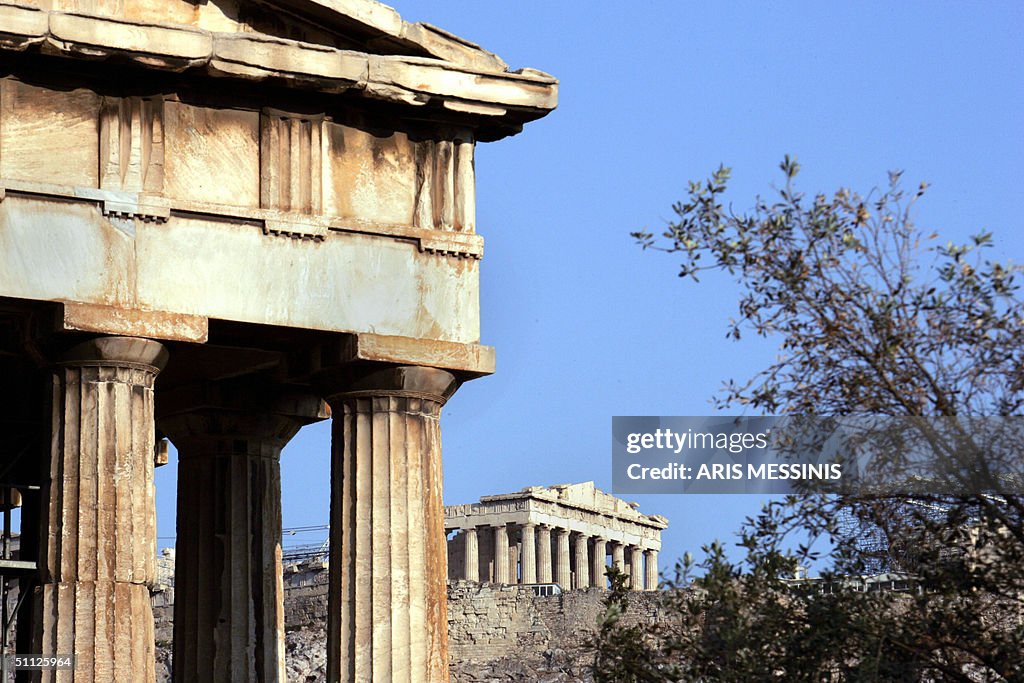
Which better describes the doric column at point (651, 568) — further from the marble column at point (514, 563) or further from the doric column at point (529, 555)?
the doric column at point (529, 555)

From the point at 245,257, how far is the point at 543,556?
219 ft

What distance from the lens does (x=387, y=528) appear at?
17.5m

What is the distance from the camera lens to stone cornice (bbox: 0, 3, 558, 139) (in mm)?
16422

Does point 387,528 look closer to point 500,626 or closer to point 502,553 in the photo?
point 500,626

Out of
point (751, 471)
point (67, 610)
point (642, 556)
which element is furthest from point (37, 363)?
point (642, 556)

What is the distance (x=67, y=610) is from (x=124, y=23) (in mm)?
4358

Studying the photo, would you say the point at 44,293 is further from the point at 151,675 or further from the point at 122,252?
the point at 151,675

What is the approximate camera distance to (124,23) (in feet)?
54.7

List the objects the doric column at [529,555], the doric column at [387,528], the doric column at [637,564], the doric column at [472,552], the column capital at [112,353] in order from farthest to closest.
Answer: the doric column at [637,564] → the doric column at [472,552] → the doric column at [529,555] → the doric column at [387,528] → the column capital at [112,353]

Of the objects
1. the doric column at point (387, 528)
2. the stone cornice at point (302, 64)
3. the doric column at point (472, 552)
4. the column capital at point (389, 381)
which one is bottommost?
the doric column at point (387, 528)

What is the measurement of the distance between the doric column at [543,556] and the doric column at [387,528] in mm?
65500

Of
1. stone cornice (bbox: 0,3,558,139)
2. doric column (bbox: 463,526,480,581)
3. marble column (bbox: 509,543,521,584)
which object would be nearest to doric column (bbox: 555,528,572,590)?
marble column (bbox: 509,543,521,584)

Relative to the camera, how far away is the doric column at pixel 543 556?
8319cm

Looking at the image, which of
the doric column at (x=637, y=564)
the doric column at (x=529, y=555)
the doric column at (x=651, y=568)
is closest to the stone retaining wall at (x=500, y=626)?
the doric column at (x=529, y=555)
